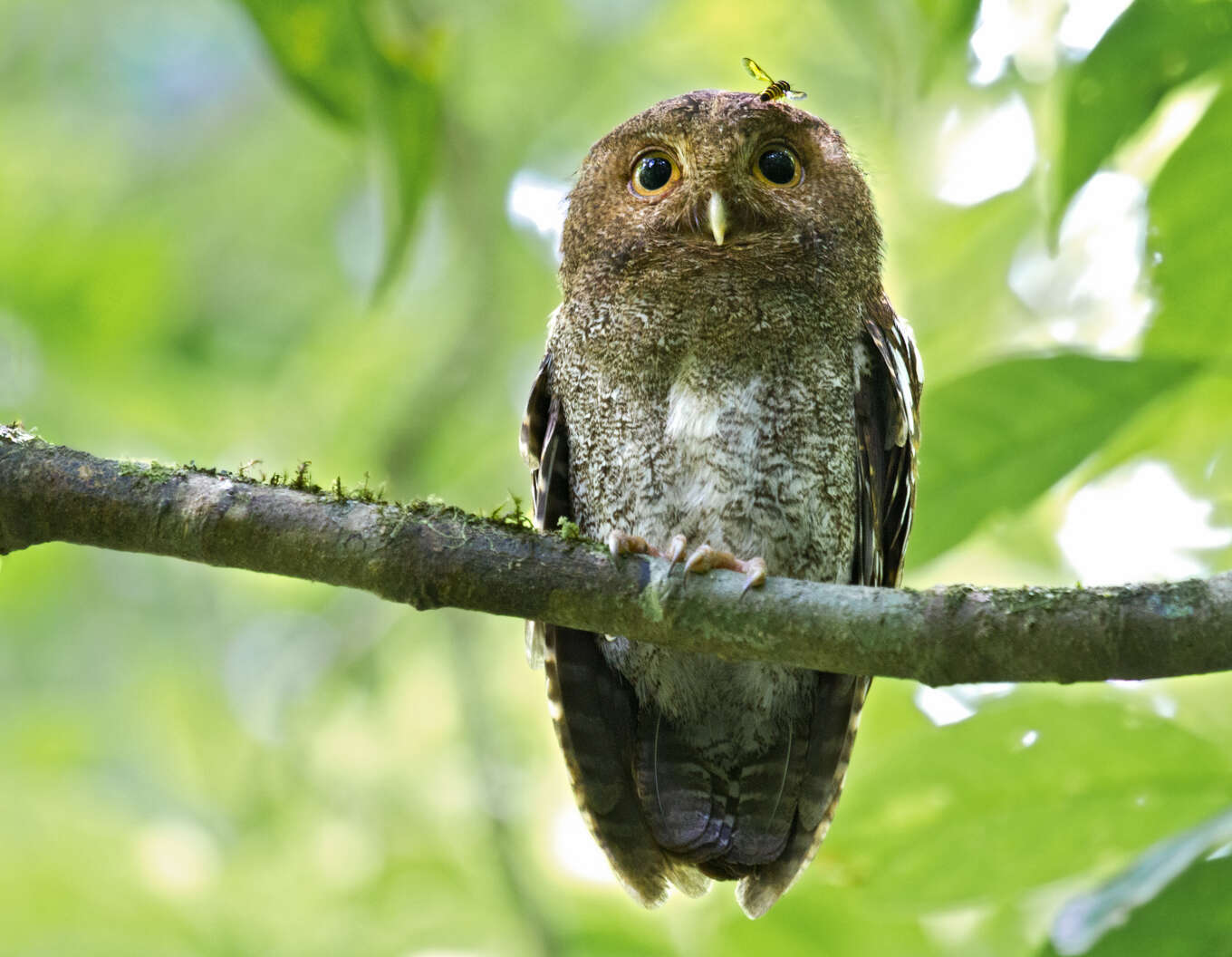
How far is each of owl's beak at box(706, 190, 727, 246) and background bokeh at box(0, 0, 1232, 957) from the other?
518 millimetres

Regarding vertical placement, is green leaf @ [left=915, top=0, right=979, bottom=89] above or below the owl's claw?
above

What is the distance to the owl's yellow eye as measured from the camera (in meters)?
3.83

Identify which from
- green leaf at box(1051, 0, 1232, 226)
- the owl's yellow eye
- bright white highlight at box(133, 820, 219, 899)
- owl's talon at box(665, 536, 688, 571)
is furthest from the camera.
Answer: bright white highlight at box(133, 820, 219, 899)

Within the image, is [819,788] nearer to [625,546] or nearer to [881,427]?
[881,427]

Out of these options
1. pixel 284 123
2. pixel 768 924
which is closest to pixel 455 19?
pixel 284 123

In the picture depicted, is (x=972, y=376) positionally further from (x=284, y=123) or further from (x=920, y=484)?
(x=284, y=123)

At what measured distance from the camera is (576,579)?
2412 millimetres

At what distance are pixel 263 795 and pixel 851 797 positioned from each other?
3.64 m

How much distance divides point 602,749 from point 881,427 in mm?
1216

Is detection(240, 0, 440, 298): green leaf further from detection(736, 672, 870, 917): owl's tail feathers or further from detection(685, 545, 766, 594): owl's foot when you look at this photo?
detection(736, 672, 870, 917): owl's tail feathers

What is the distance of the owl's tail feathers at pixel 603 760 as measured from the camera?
11.7ft

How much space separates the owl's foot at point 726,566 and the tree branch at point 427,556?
0.02 metres

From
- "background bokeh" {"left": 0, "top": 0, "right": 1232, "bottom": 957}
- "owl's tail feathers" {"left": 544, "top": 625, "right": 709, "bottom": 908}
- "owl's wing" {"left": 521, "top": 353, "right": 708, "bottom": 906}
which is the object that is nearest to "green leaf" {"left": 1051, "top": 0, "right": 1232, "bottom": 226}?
"background bokeh" {"left": 0, "top": 0, "right": 1232, "bottom": 957}

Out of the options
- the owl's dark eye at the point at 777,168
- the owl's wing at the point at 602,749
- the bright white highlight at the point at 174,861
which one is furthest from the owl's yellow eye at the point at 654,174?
the bright white highlight at the point at 174,861
